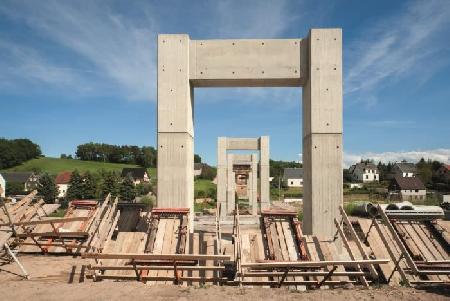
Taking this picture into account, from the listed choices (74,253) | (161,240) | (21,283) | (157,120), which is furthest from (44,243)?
(157,120)

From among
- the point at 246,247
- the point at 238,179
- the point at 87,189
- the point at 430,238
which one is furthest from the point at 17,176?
the point at 430,238

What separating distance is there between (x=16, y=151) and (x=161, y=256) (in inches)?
3826

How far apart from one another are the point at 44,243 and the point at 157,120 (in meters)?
4.85

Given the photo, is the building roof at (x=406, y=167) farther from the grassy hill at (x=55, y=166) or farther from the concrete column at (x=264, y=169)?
the concrete column at (x=264, y=169)

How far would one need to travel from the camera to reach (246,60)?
9.99 m

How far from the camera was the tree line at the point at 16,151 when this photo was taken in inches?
3376

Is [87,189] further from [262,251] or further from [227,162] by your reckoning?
[262,251]

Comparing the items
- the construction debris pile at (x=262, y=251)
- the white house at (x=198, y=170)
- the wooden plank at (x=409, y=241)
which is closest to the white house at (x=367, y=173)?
the white house at (x=198, y=170)

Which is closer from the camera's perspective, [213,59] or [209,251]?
[209,251]

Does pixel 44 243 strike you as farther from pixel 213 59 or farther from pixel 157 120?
pixel 213 59

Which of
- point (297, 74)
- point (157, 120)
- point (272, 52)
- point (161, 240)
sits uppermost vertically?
point (272, 52)

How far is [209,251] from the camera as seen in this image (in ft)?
27.7

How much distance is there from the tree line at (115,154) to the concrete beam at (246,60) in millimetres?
100650

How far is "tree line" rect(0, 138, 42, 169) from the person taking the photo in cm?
8575
